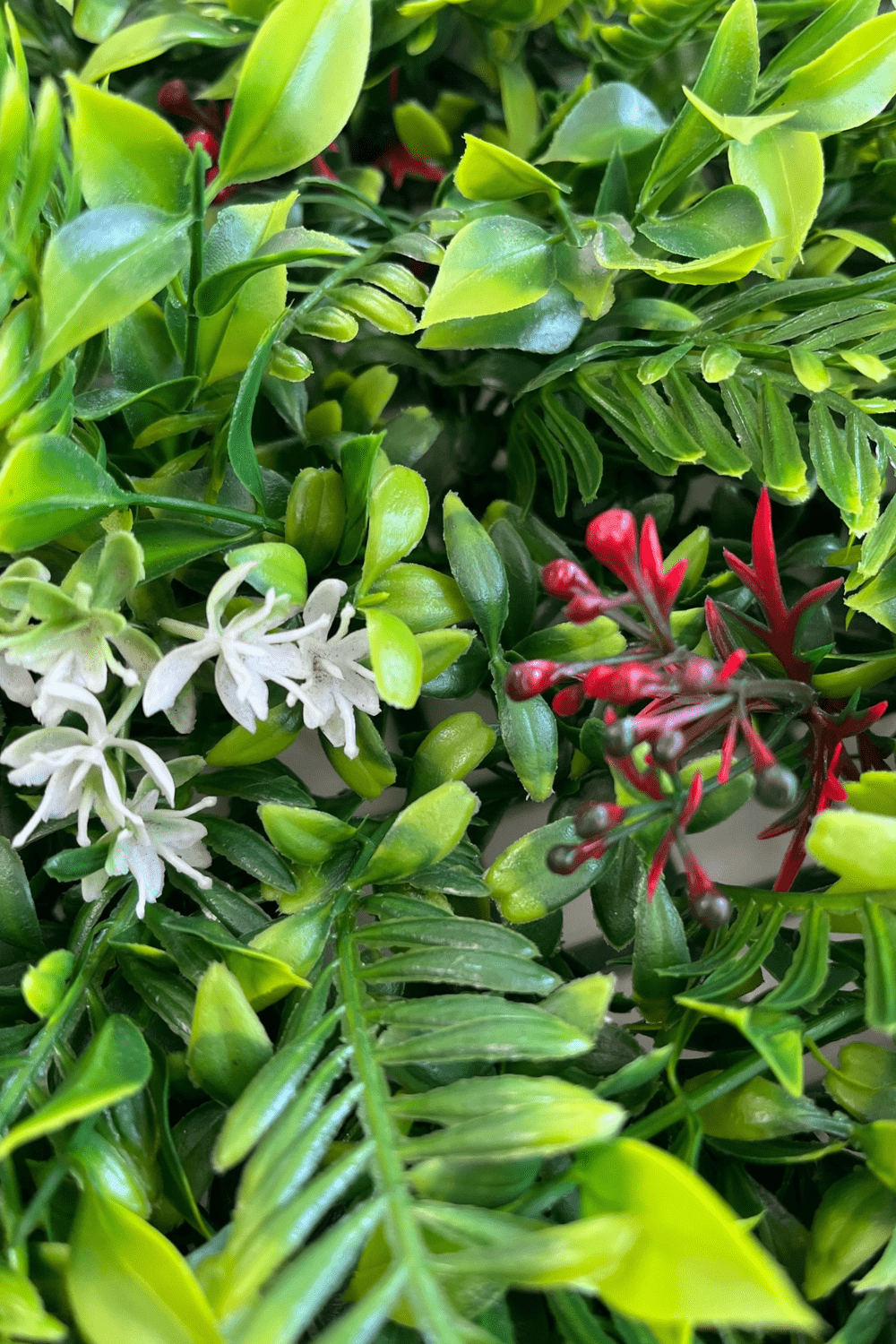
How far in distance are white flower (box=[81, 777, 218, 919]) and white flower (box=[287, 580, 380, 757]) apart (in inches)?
2.2

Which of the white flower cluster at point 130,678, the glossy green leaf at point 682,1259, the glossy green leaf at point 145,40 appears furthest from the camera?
the glossy green leaf at point 145,40

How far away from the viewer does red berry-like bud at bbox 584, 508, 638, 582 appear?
0.30m

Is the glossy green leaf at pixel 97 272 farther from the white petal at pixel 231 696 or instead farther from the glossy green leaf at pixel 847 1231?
the glossy green leaf at pixel 847 1231

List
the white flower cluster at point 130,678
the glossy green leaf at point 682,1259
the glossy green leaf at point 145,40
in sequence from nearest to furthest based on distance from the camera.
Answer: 1. the glossy green leaf at point 682,1259
2. the white flower cluster at point 130,678
3. the glossy green leaf at point 145,40

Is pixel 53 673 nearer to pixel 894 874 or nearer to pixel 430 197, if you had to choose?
pixel 894 874

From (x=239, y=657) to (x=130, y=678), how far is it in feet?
0.12

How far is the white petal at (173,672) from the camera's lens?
0.33 meters

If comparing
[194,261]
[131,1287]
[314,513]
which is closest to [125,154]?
[194,261]

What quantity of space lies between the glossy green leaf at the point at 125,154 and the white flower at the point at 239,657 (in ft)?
0.44

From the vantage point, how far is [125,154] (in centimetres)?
33

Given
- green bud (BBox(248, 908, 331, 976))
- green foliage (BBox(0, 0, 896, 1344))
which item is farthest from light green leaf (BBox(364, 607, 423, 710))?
green bud (BBox(248, 908, 331, 976))

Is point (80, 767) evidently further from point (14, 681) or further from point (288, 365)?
point (288, 365)

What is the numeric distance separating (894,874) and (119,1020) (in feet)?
0.87

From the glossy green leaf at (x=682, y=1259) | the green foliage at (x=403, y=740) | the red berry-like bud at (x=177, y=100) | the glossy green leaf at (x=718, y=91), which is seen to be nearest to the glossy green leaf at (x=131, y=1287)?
the green foliage at (x=403, y=740)
